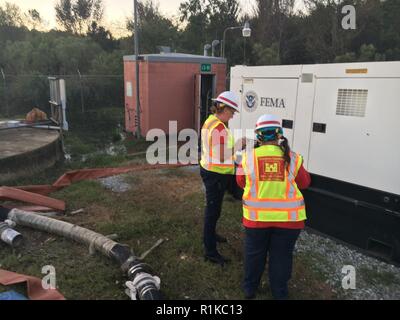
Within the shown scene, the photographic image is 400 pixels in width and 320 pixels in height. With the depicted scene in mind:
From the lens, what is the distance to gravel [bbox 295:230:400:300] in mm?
3775

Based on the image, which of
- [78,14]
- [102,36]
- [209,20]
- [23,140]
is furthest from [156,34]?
[23,140]

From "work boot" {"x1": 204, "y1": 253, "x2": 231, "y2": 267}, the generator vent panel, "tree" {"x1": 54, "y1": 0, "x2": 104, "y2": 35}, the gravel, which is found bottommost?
the gravel

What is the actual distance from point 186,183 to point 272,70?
3.03 metres

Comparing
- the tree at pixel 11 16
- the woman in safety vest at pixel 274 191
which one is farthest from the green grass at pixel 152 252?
the tree at pixel 11 16

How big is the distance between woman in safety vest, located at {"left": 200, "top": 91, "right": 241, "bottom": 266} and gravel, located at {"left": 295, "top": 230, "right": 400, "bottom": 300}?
4.52ft

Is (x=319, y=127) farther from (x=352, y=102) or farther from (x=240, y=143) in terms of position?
(x=240, y=143)

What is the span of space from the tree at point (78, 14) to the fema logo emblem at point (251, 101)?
1177 inches

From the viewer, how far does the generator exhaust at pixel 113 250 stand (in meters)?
3.41

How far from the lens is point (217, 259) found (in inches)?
165

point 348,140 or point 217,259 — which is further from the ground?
point 348,140

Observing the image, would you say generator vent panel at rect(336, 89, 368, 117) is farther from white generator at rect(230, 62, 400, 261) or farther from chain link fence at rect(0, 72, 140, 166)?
chain link fence at rect(0, 72, 140, 166)

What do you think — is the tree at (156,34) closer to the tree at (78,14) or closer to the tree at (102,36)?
the tree at (102,36)

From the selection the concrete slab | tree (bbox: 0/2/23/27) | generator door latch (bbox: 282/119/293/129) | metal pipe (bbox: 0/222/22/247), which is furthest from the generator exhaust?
tree (bbox: 0/2/23/27)

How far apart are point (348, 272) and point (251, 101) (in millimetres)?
2837
